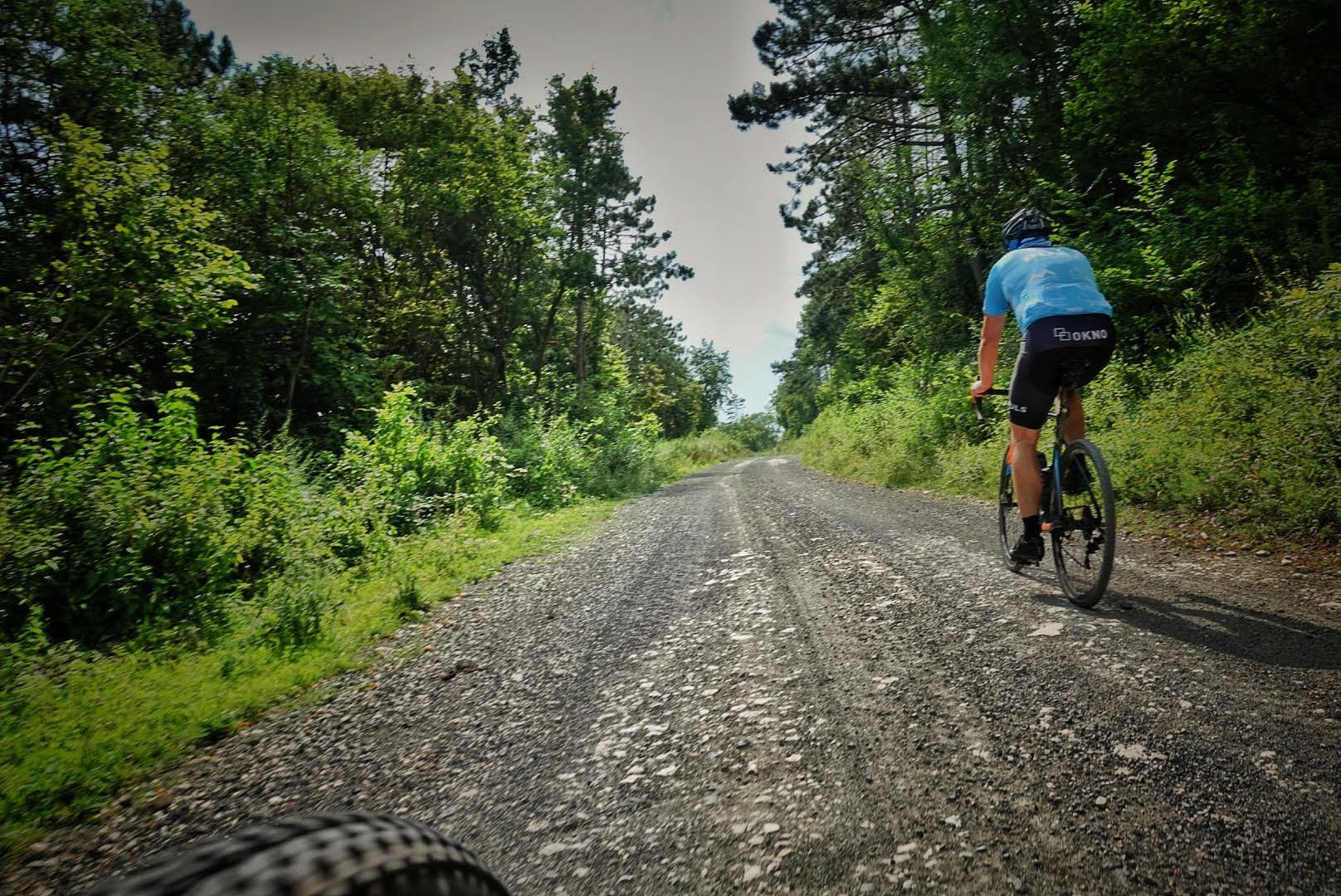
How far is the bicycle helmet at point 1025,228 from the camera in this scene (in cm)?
383

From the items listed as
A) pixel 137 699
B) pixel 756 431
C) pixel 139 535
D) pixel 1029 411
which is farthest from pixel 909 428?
pixel 756 431

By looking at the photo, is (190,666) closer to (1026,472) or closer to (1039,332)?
(1026,472)

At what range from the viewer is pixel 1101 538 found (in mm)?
3410

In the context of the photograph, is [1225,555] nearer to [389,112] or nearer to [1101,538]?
[1101,538]

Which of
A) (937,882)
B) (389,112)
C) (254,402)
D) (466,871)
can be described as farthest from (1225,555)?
(389,112)

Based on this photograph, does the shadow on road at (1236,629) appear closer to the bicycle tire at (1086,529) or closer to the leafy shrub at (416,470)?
the bicycle tire at (1086,529)

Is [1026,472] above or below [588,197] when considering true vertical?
below

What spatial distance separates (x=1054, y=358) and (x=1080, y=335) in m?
0.18

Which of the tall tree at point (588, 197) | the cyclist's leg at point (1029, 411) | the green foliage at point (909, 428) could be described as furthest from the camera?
the tall tree at point (588, 197)

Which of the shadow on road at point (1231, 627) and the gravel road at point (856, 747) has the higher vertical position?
the gravel road at point (856, 747)

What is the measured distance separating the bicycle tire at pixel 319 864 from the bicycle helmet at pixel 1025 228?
14.3 feet

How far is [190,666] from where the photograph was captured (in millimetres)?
3992

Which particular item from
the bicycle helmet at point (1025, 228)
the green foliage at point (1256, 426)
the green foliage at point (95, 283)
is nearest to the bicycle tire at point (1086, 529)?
the bicycle helmet at point (1025, 228)

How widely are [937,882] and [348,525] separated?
703cm
